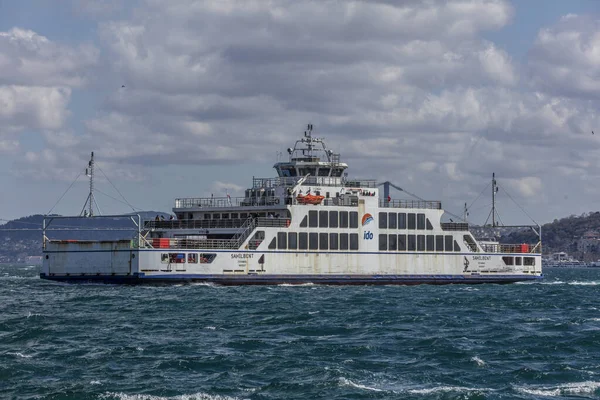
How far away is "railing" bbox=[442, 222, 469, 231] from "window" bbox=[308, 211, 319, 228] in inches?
391

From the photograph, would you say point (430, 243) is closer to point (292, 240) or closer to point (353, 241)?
point (353, 241)

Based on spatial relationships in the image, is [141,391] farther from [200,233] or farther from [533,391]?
[200,233]

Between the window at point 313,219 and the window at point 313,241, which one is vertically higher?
the window at point 313,219

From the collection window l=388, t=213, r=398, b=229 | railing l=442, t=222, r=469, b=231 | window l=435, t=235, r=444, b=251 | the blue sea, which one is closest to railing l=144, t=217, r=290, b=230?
window l=388, t=213, r=398, b=229

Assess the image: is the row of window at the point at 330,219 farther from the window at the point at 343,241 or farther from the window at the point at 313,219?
the window at the point at 343,241

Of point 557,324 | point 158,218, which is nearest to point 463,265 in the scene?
point 158,218

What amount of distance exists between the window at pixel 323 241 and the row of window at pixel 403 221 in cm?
410

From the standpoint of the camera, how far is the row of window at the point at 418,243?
70.1m

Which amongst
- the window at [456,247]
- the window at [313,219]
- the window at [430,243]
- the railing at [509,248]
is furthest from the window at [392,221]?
the railing at [509,248]

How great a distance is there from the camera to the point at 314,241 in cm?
6731

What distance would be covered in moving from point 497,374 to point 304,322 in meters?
12.7

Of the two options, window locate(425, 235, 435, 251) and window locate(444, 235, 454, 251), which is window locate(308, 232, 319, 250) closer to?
window locate(425, 235, 435, 251)

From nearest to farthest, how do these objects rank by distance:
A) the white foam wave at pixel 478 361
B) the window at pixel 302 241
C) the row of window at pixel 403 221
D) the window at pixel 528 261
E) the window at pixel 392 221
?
the white foam wave at pixel 478 361 → the window at pixel 302 241 → the row of window at pixel 403 221 → the window at pixel 392 221 → the window at pixel 528 261

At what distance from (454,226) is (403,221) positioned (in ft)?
13.7
